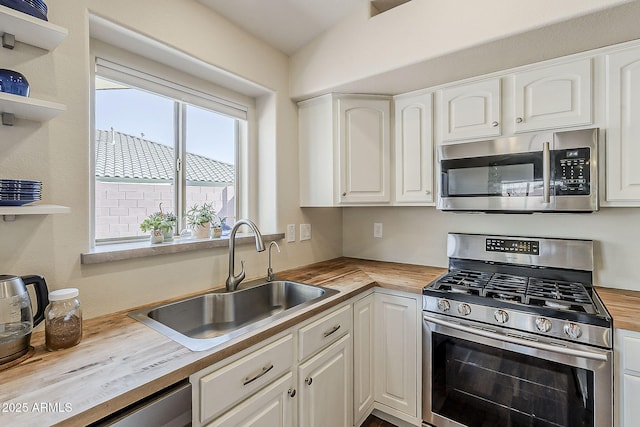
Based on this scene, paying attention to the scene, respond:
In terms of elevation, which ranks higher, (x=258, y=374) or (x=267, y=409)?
(x=258, y=374)

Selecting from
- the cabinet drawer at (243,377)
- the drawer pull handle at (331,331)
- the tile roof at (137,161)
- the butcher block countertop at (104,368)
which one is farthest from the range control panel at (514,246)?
the tile roof at (137,161)

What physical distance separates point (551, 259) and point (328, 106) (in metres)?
1.66

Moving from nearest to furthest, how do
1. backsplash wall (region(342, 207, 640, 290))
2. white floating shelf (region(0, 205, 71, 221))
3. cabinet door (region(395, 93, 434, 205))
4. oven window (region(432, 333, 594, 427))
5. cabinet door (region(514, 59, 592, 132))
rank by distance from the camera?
white floating shelf (region(0, 205, 71, 221)) < oven window (region(432, 333, 594, 427)) < cabinet door (region(514, 59, 592, 132)) < backsplash wall (region(342, 207, 640, 290)) < cabinet door (region(395, 93, 434, 205))

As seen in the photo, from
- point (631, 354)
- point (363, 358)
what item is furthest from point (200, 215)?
point (631, 354)

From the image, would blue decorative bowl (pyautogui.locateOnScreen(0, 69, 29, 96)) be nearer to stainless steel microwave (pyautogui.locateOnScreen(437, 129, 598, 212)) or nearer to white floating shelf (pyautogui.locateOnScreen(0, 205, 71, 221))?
white floating shelf (pyautogui.locateOnScreen(0, 205, 71, 221))

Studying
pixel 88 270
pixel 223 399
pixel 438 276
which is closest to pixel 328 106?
pixel 438 276

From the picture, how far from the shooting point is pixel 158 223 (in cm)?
163

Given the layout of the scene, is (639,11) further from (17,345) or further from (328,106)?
(17,345)

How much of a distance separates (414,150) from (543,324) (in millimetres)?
1183

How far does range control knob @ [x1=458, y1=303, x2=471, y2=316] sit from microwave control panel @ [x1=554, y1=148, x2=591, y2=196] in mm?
727

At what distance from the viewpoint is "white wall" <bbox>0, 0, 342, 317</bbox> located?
1.14 meters

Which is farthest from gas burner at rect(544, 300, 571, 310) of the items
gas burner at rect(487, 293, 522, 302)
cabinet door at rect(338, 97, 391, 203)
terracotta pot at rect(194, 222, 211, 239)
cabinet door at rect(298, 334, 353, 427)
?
terracotta pot at rect(194, 222, 211, 239)

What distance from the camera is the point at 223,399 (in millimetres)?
1027

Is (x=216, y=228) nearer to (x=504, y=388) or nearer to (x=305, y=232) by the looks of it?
(x=305, y=232)
